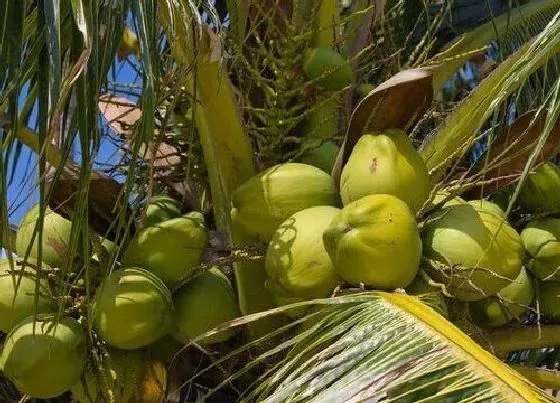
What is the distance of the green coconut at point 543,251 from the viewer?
1.94 m

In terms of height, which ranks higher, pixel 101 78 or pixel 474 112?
pixel 101 78

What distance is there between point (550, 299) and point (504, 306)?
0.56ft

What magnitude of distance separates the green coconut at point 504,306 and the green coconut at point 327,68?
55cm

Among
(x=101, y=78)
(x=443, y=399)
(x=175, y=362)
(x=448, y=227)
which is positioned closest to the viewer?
(x=443, y=399)

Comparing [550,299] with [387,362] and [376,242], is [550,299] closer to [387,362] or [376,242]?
[376,242]

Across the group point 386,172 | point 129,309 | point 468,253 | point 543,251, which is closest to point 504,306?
point 543,251

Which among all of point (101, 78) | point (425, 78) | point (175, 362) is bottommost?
point (175, 362)

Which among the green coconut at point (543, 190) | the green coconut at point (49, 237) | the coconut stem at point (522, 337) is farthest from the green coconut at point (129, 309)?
the green coconut at point (543, 190)

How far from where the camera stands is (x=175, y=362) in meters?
1.97

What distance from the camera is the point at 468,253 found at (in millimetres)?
1646

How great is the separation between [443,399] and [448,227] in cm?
45

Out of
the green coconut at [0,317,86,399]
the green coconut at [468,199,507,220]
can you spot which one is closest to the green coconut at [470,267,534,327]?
the green coconut at [468,199,507,220]

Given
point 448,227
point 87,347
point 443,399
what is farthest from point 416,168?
point 87,347

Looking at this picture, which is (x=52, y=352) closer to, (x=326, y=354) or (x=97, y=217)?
(x=97, y=217)
